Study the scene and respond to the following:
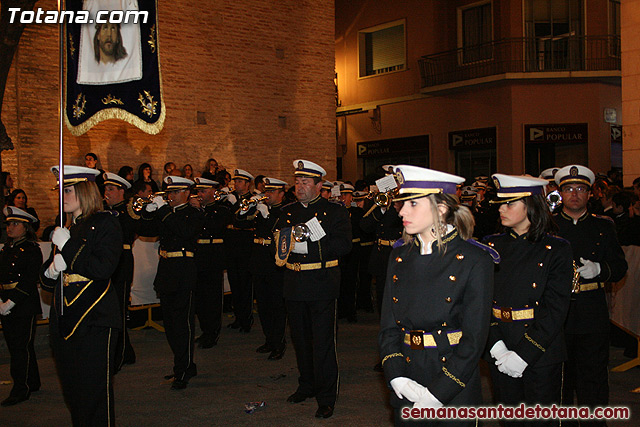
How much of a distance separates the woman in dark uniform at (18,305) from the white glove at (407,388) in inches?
200

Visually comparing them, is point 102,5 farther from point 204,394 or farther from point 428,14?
point 428,14

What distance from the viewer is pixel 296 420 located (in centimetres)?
663

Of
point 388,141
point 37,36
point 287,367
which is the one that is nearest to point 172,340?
point 287,367

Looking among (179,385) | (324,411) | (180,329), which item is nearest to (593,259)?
(324,411)

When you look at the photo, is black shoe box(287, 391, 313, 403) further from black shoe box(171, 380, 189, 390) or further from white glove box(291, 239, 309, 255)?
white glove box(291, 239, 309, 255)

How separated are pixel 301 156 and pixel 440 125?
8.66 meters

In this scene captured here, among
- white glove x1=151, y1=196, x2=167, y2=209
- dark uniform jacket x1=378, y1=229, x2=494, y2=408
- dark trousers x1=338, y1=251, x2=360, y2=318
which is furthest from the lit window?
dark uniform jacket x1=378, y1=229, x2=494, y2=408

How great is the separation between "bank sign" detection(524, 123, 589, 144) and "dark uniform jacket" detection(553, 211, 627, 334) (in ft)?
65.1

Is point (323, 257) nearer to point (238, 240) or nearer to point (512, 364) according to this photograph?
point (512, 364)

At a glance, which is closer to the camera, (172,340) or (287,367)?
(172,340)

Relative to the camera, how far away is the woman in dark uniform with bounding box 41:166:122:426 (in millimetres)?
5172

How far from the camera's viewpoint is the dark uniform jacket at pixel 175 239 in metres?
8.00

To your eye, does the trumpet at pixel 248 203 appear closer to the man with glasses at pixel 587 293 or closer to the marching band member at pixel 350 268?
the marching band member at pixel 350 268

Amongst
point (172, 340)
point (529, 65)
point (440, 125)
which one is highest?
point (529, 65)
